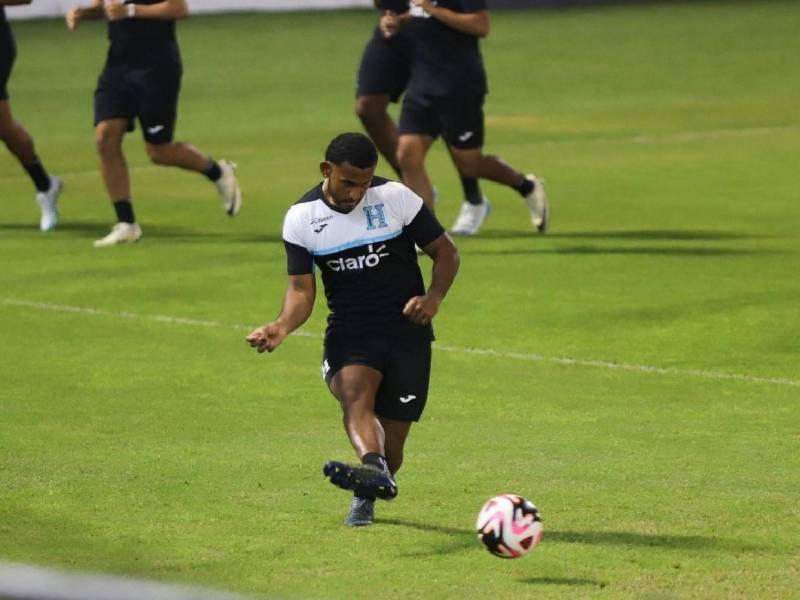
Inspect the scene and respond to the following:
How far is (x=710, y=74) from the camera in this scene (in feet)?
108

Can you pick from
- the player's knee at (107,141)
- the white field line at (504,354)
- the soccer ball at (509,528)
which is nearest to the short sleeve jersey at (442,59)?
the player's knee at (107,141)

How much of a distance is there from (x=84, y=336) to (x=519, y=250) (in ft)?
15.3

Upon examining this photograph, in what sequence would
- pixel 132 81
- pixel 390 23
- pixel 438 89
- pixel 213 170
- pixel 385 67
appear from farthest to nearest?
pixel 213 170
pixel 385 67
pixel 132 81
pixel 438 89
pixel 390 23

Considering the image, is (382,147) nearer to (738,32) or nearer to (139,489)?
(139,489)

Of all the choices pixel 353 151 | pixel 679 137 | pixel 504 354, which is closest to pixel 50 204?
pixel 504 354

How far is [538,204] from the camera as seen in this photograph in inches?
664

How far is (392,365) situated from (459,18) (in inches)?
305

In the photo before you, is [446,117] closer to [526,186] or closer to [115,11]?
Result: [526,186]

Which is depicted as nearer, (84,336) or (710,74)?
(84,336)

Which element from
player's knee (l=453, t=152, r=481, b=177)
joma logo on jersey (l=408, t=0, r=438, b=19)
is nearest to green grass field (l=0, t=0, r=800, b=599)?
player's knee (l=453, t=152, r=481, b=177)

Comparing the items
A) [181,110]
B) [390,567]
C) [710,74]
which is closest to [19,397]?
[390,567]

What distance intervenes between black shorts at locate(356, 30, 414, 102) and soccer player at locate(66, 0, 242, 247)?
1.56 metres

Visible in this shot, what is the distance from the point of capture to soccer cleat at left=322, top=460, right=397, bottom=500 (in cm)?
712

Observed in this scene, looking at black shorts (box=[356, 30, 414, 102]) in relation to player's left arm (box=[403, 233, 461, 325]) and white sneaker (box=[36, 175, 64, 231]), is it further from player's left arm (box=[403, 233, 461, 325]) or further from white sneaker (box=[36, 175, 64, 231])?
player's left arm (box=[403, 233, 461, 325])
